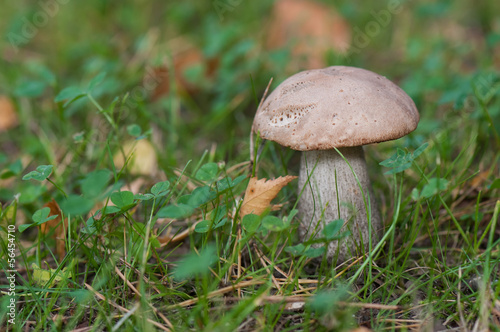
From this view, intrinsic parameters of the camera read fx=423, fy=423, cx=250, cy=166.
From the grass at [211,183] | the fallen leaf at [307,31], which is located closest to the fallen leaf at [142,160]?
the grass at [211,183]

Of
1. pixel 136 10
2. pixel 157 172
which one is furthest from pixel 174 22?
pixel 157 172

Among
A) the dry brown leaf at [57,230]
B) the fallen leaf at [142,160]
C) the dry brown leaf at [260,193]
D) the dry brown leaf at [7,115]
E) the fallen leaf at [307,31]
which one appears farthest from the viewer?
the fallen leaf at [307,31]

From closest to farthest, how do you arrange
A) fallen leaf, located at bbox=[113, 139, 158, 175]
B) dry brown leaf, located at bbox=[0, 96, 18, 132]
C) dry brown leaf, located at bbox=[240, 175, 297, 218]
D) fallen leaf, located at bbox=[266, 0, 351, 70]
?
dry brown leaf, located at bbox=[240, 175, 297, 218] → fallen leaf, located at bbox=[113, 139, 158, 175] → dry brown leaf, located at bbox=[0, 96, 18, 132] → fallen leaf, located at bbox=[266, 0, 351, 70]

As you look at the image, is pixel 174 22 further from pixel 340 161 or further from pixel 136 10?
pixel 340 161

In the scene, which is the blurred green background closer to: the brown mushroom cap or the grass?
the grass

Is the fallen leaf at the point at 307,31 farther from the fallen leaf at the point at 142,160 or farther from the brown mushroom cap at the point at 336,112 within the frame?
the brown mushroom cap at the point at 336,112

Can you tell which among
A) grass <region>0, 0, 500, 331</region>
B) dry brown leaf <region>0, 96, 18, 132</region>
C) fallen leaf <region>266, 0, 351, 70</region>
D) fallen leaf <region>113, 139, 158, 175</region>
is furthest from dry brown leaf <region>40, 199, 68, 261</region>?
fallen leaf <region>266, 0, 351, 70</region>
